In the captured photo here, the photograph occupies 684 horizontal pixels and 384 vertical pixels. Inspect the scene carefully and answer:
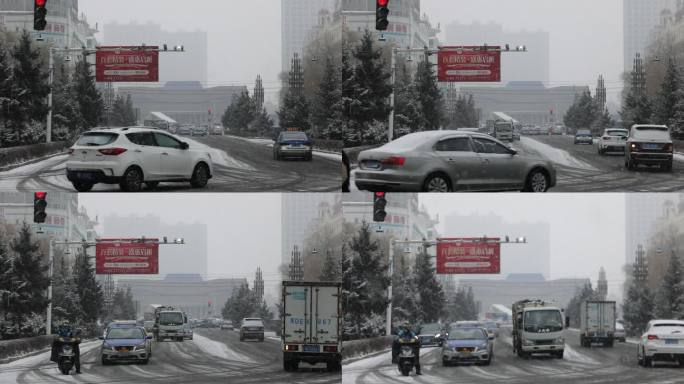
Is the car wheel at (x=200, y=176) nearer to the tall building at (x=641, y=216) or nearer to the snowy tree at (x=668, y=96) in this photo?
the tall building at (x=641, y=216)

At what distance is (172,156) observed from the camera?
38.5 metres

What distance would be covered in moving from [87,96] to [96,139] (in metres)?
1.42

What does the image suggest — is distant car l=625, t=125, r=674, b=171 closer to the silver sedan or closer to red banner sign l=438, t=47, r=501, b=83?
the silver sedan

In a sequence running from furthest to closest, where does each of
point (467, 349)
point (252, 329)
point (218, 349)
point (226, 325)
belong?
point (226, 325) → point (218, 349) → point (467, 349) → point (252, 329)

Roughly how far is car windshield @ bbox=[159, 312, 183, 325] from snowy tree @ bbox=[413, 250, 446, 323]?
7.36m

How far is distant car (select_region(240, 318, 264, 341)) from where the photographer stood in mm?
44375

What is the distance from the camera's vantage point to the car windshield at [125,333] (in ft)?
153

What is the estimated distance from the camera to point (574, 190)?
124ft

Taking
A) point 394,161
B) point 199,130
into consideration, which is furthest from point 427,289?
point 199,130

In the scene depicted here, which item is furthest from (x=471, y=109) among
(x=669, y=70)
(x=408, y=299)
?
(x=408, y=299)

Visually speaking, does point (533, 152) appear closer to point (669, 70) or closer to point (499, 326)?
point (669, 70)

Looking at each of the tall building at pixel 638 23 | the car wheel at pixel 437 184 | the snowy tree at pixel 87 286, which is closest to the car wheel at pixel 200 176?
the car wheel at pixel 437 184

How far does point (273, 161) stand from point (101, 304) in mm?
9698

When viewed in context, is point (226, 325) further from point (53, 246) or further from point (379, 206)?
point (379, 206)
